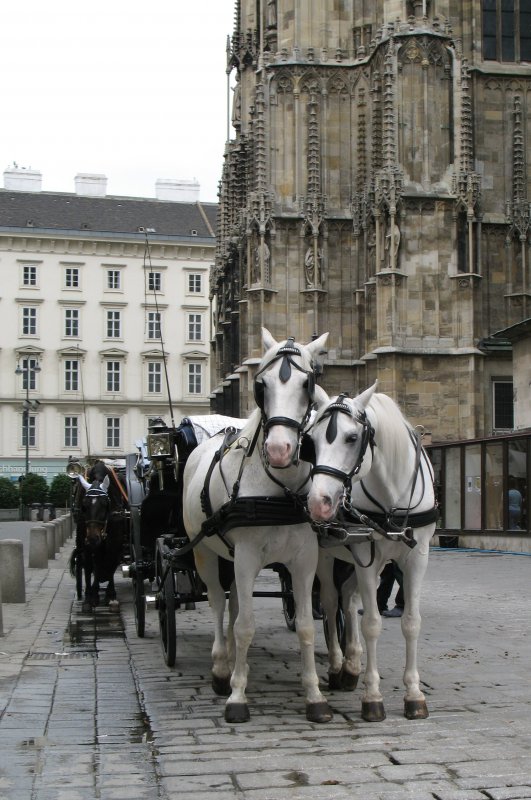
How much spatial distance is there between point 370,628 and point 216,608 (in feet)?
4.63

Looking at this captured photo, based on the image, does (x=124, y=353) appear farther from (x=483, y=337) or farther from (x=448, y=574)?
(x=448, y=574)

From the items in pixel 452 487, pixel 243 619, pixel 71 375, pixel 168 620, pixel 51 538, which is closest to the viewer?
pixel 243 619

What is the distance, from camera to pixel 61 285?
75312 millimetres

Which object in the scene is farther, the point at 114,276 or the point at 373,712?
the point at 114,276

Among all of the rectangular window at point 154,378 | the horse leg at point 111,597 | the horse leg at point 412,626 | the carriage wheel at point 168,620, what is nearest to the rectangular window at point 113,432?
the rectangular window at point 154,378

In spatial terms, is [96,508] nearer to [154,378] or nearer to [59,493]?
[59,493]

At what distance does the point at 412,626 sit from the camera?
21.2 feet

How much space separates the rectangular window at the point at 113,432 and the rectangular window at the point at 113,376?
2.05m

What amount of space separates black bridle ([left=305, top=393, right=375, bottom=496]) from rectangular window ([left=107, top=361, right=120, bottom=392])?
228 ft

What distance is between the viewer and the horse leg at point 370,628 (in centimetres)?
631

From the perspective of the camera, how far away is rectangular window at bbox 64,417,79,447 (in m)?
73.4

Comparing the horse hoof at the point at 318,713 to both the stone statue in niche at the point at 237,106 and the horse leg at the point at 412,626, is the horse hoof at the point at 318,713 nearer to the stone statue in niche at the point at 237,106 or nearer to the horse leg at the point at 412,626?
the horse leg at the point at 412,626

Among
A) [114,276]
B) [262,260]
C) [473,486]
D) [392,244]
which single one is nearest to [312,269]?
[262,260]

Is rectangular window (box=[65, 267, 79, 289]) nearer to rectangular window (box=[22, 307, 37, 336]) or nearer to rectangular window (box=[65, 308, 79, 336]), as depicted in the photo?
rectangular window (box=[65, 308, 79, 336])
